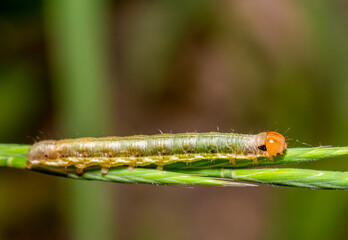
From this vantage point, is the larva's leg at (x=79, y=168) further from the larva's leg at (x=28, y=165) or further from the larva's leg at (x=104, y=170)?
the larva's leg at (x=28, y=165)

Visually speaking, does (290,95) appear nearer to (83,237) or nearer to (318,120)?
(318,120)

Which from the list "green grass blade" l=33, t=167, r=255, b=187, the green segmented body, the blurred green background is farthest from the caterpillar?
the blurred green background

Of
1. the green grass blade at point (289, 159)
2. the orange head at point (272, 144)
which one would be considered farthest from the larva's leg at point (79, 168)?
the orange head at point (272, 144)

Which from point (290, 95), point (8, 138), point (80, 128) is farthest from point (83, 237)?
point (290, 95)

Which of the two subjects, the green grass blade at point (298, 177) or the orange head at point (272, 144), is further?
the orange head at point (272, 144)

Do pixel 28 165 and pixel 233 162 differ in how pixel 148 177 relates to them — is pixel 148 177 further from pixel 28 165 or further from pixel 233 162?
pixel 28 165
